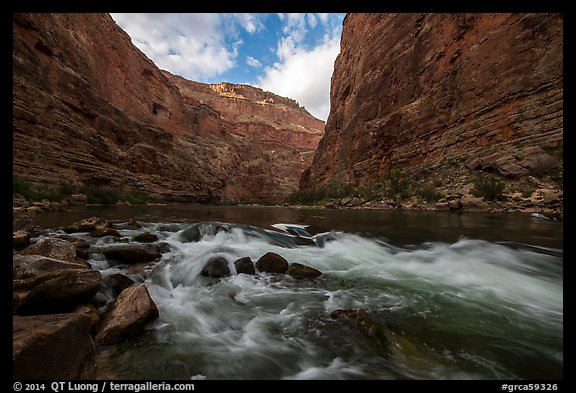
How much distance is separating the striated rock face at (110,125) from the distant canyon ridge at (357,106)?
13cm

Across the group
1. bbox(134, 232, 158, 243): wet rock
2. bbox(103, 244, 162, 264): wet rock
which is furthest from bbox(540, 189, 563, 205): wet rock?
bbox(134, 232, 158, 243): wet rock

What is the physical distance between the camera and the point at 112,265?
A: 14.0ft

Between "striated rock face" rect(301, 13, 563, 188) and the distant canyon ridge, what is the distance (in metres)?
0.08

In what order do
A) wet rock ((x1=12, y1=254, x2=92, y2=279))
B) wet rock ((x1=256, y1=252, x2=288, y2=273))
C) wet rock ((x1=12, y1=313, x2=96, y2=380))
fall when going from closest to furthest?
1. wet rock ((x1=12, y1=313, x2=96, y2=380))
2. wet rock ((x1=12, y1=254, x2=92, y2=279))
3. wet rock ((x1=256, y1=252, x2=288, y2=273))

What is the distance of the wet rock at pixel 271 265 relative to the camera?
15.3 ft

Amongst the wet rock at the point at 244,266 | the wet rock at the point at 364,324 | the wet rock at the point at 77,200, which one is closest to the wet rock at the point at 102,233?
the wet rock at the point at 244,266

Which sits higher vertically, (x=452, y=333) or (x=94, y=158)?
(x=94, y=158)

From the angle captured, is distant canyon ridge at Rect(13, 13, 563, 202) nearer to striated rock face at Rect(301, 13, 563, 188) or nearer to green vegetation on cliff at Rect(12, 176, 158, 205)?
striated rock face at Rect(301, 13, 563, 188)

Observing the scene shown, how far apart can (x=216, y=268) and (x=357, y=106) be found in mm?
31446

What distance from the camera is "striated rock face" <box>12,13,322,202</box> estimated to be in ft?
55.7

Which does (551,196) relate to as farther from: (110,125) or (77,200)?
(110,125)
